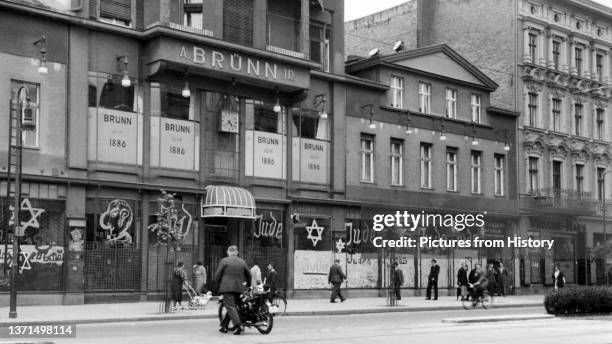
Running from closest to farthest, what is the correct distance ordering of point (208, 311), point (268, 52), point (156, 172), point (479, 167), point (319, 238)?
1. point (208, 311)
2. point (156, 172)
3. point (268, 52)
4. point (319, 238)
5. point (479, 167)

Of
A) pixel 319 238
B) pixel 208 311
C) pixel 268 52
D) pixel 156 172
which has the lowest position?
pixel 208 311

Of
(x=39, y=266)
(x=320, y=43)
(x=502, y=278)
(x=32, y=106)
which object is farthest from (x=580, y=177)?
(x=39, y=266)

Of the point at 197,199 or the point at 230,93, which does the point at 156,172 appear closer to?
the point at 197,199

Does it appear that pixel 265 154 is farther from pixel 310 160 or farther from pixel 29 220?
pixel 29 220

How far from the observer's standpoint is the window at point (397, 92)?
141 feet

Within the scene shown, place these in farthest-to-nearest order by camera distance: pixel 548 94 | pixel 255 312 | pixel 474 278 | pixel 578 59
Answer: pixel 578 59 < pixel 548 94 < pixel 474 278 < pixel 255 312

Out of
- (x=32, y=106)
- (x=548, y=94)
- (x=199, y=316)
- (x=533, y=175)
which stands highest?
(x=548, y=94)

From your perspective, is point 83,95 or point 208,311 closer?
point 208,311

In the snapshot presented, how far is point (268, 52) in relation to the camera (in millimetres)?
35500

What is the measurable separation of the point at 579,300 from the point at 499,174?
2303cm

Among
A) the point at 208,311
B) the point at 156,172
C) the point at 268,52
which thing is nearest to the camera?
the point at 208,311

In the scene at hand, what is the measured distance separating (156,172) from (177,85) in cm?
358

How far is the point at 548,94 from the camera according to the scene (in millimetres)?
51406

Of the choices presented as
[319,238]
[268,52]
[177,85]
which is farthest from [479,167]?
[177,85]
